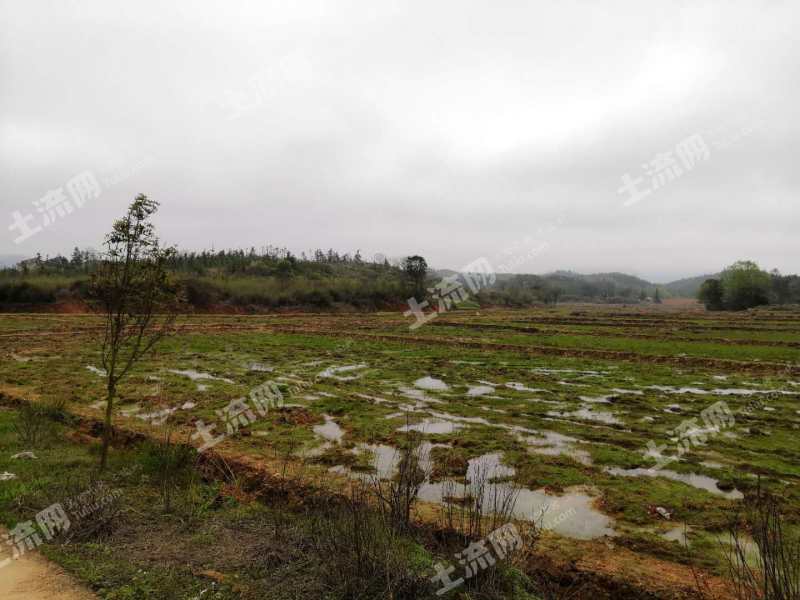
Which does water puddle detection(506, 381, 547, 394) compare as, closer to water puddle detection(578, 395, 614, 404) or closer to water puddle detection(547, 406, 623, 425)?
water puddle detection(578, 395, 614, 404)

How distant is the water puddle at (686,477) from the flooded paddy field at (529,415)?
41 mm

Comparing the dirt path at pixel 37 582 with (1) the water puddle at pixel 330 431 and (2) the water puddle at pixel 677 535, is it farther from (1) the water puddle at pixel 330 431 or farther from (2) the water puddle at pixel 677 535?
(2) the water puddle at pixel 677 535

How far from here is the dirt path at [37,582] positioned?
4395 mm

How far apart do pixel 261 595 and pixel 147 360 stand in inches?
694

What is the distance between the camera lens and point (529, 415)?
11391mm

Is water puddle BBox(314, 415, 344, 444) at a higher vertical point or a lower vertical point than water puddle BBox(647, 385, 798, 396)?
higher

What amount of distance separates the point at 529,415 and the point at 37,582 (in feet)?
31.5

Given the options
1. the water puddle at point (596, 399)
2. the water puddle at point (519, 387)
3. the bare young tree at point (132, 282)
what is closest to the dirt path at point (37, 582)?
the bare young tree at point (132, 282)

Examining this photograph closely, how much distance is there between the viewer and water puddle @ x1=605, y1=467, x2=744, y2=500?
702cm

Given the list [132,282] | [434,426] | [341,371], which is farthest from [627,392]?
[132,282]

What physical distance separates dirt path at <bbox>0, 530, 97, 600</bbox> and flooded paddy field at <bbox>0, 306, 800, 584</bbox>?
360 centimetres

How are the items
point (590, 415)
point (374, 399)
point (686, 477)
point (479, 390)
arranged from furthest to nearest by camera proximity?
point (479, 390)
point (374, 399)
point (590, 415)
point (686, 477)

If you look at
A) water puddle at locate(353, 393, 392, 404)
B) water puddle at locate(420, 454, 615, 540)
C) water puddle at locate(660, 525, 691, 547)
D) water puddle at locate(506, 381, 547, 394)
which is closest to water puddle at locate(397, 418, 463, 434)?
water puddle at locate(353, 393, 392, 404)

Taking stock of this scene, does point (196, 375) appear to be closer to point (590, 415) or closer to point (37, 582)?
point (37, 582)
